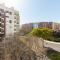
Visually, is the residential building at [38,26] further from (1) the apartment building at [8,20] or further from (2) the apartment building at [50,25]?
(1) the apartment building at [8,20]

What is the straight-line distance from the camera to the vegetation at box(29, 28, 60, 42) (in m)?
2.21

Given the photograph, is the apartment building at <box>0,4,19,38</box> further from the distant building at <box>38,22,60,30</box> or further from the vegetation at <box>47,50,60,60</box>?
the vegetation at <box>47,50,60,60</box>

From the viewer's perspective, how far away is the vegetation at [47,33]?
2.21 meters

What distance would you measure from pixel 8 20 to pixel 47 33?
0.70 m

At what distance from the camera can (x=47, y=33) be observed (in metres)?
2.23

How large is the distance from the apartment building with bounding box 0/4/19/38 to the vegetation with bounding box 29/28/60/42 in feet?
0.93

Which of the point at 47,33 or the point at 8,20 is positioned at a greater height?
the point at 8,20

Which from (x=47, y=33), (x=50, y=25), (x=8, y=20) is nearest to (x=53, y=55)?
(x=47, y=33)

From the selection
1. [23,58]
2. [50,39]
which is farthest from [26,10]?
[23,58]

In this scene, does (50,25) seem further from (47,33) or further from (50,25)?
(47,33)

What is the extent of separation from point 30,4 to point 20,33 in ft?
1.40

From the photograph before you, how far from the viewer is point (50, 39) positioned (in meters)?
2.22

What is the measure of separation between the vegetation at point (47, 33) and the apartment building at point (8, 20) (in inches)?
11.2

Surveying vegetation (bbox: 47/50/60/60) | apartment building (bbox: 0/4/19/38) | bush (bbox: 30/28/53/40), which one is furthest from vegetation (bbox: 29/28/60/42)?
apartment building (bbox: 0/4/19/38)
